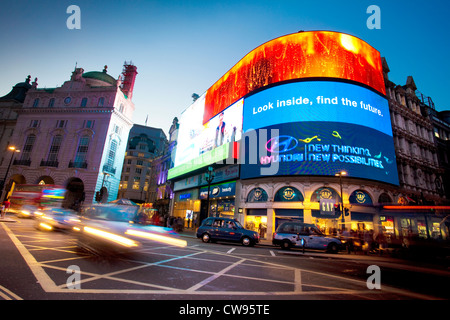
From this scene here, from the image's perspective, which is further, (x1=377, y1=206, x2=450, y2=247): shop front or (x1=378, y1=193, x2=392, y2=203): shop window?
(x1=378, y1=193, x2=392, y2=203): shop window

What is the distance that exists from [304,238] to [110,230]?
11.4 metres

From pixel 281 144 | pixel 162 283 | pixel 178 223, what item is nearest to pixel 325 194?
pixel 281 144

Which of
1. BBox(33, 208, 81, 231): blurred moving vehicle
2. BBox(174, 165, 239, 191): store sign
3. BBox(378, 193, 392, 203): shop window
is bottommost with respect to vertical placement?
BBox(33, 208, 81, 231): blurred moving vehicle

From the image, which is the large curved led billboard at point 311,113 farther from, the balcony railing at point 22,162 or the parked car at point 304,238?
the balcony railing at point 22,162

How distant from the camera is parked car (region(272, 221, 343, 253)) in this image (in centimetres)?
1345

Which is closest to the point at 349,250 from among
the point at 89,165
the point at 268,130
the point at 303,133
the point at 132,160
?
the point at 303,133

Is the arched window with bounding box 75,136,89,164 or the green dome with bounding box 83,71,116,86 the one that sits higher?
the green dome with bounding box 83,71,116,86

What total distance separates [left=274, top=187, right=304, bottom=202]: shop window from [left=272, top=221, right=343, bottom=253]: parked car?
23.6 ft

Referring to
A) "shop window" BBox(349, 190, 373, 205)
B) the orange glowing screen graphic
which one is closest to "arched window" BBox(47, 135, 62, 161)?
the orange glowing screen graphic

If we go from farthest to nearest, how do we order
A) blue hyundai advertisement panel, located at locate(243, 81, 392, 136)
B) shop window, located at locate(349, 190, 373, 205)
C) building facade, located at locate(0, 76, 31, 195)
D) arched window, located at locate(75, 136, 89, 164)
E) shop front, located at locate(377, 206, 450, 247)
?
building facade, located at locate(0, 76, 31, 195), arched window, located at locate(75, 136, 89, 164), blue hyundai advertisement panel, located at locate(243, 81, 392, 136), shop window, located at locate(349, 190, 373, 205), shop front, located at locate(377, 206, 450, 247)

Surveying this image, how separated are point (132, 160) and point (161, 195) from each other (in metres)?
32.3

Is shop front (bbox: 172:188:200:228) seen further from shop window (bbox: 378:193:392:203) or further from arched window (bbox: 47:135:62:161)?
arched window (bbox: 47:135:62:161)

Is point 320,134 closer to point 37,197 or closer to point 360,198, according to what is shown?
point 360,198

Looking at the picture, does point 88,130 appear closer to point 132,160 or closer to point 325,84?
point 132,160
